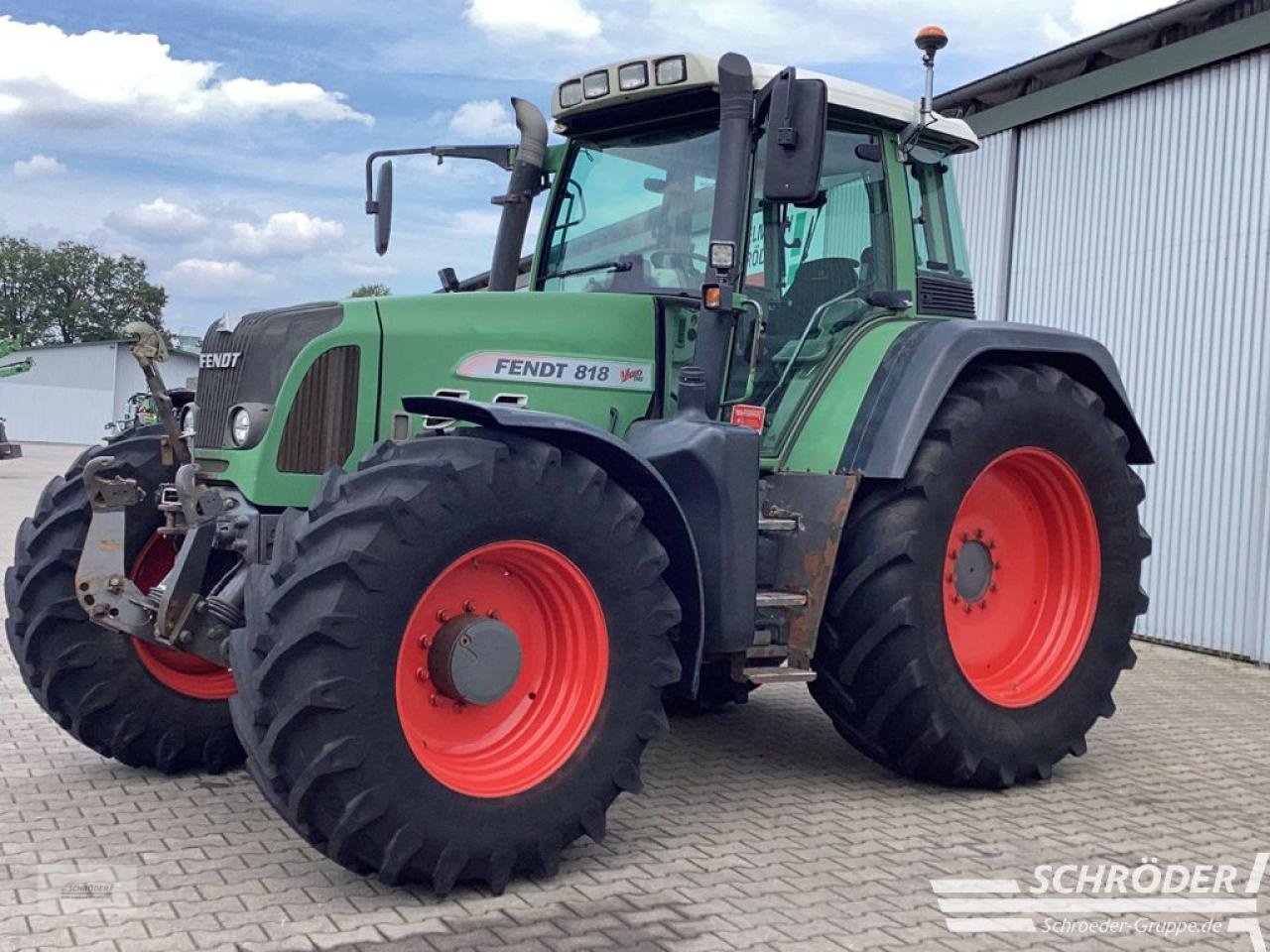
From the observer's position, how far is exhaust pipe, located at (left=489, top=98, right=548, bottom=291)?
5.82m

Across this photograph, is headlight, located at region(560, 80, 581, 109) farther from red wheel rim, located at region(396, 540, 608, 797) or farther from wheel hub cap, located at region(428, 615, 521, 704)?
wheel hub cap, located at region(428, 615, 521, 704)

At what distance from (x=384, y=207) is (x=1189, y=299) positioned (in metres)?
6.32

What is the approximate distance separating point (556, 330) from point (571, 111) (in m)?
Answer: 1.18

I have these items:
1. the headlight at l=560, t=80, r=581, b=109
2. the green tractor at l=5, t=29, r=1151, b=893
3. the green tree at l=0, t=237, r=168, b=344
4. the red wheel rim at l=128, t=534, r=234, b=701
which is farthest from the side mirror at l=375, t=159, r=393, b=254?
the green tree at l=0, t=237, r=168, b=344

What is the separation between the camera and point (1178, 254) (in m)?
9.64

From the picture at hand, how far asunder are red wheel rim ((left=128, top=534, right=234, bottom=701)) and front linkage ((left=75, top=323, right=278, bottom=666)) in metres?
0.20

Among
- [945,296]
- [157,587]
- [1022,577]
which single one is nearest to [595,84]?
[945,296]

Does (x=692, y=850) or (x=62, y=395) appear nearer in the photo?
(x=692, y=850)

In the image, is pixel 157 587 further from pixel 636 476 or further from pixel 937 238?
pixel 937 238

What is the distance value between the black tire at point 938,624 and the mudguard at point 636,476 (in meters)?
0.77

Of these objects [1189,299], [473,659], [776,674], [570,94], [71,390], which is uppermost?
[71,390]

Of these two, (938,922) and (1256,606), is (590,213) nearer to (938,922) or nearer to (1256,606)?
(938,922)

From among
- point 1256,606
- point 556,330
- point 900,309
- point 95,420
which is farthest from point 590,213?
point 95,420

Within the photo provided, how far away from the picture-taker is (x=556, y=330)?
4852 millimetres
